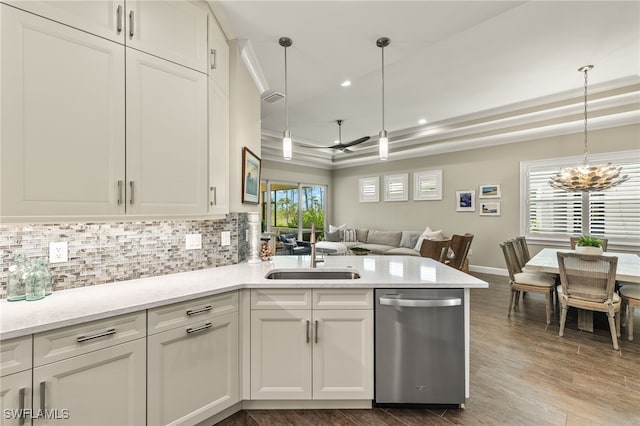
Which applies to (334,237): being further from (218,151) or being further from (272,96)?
(218,151)

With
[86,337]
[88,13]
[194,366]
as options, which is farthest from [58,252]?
[88,13]

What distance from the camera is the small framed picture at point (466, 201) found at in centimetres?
633

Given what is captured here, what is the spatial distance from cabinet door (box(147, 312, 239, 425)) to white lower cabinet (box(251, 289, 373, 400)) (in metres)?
0.16

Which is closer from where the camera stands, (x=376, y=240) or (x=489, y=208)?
(x=489, y=208)

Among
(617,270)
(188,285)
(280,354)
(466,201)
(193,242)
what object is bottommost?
(280,354)

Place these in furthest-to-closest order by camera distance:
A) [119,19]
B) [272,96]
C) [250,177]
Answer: [272,96]
[250,177]
[119,19]

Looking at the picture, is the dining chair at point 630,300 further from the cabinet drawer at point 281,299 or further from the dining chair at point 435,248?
the cabinet drawer at point 281,299

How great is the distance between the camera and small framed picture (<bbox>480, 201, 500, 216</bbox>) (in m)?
6.00

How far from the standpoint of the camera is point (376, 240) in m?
7.68

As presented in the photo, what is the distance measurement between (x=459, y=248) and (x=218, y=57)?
4925 mm

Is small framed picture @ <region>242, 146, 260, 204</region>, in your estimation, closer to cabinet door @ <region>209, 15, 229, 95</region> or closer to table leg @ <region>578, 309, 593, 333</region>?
cabinet door @ <region>209, 15, 229, 95</region>

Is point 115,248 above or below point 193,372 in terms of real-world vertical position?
above

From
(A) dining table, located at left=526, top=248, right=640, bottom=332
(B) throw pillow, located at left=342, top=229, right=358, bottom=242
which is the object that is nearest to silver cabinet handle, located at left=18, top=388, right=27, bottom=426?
(A) dining table, located at left=526, top=248, right=640, bottom=332

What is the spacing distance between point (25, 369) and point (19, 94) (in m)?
1.21
